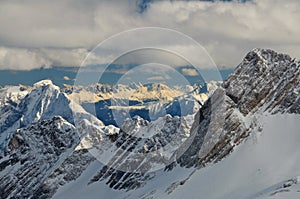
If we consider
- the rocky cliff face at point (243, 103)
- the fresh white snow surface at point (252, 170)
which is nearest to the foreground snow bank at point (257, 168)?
the fresh white snow surface at point (252, 170)

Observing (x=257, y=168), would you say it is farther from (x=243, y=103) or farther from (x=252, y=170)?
(x=243, y=103)

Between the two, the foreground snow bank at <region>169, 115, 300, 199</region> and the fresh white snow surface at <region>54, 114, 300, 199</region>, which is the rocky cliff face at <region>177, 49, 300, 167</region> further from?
the foreground snow bank at <region>169, 115, 300, 199</region>

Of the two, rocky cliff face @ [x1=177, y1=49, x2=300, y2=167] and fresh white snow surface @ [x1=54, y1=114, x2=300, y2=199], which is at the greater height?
rocky cliff face @ [x1=177, y1=49, x2=300, y2=167]

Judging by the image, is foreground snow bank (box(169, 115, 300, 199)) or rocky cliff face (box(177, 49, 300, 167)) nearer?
foreground snow bank (box(169, 115, 300, 199))

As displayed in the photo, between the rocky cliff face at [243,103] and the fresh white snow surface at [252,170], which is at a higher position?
the rocky cliff face at [243,103]

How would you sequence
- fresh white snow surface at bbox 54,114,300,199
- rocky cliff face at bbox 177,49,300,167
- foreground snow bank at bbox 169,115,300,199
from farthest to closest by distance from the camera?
rocky cliff face at bbox 177,49,300,167, fresh white snow surface at bbox 54,114,300,199, foreground snow bank at bbox 169,115,300,199

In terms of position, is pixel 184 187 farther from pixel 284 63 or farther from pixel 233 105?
pixel 284 63

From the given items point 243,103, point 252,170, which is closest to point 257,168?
point 252,170

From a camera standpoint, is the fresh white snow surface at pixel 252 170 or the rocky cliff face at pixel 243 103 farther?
the rocky cliff face at pixel 243 103

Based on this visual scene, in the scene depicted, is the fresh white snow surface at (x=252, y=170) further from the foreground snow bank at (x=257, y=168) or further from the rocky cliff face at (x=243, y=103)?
the rocky cliff face at (x=243, y=103)

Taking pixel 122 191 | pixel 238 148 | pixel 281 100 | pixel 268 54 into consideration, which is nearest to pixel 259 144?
pixel 238 148

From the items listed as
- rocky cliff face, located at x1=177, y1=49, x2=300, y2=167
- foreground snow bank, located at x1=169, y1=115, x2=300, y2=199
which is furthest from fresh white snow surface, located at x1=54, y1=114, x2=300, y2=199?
rocky cliff face, located at x1=177, y1=49, x2=300, y2=167

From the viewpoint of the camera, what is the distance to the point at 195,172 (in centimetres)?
14750

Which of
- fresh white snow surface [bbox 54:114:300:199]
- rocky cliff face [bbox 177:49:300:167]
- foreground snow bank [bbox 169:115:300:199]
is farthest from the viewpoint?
rocky cliff face [bbox 177:49:300:167]
